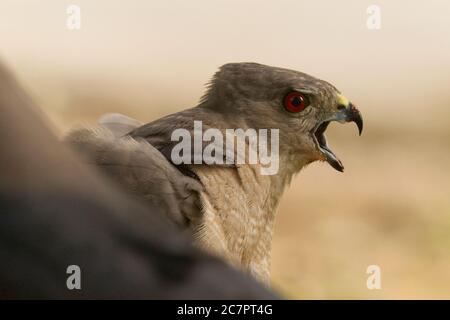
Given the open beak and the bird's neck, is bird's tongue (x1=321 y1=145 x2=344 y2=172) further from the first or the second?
the bird's neck

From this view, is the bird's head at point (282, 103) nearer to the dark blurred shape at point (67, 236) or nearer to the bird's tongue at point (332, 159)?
the bird's tongue at point (332, 159)

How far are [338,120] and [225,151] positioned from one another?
0.51 metres

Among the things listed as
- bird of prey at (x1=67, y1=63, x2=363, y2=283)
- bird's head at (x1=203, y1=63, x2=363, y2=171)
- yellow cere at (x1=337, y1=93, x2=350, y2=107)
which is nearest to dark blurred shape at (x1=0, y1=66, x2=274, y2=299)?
bird of prey at (x1=67, y1=63, x2=363, y2=283)

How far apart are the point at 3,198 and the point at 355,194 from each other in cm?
352

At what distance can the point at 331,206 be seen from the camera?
4875mm

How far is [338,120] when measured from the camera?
12.0 ft

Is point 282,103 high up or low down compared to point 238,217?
up

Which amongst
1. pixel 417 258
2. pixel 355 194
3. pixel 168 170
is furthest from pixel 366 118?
pixel 168 170

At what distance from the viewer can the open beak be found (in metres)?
3.65

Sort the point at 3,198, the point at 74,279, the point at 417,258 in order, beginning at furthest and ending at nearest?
the point at 417,258, the point at 74,279, the point at 3,198

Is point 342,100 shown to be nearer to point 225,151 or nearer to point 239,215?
point 225,151

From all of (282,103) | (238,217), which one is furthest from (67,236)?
(282,103)

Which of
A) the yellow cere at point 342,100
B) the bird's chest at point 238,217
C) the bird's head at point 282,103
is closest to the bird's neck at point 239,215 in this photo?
the bird's chest at point 238,217

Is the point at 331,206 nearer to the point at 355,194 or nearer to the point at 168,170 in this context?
the point at 355,194
